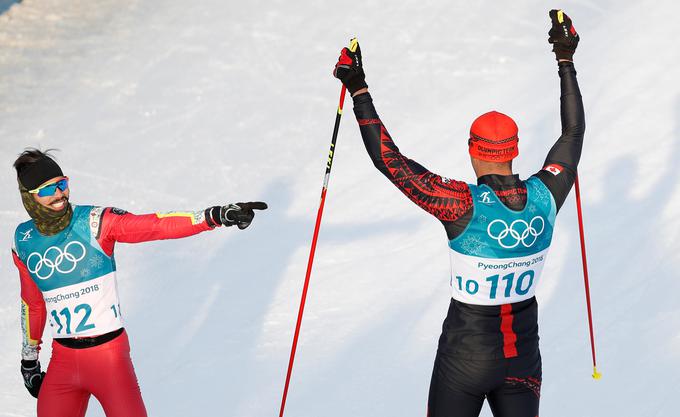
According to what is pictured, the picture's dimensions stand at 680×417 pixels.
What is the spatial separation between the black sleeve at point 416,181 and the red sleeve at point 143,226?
0.81m

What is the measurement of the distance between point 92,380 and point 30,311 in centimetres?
45

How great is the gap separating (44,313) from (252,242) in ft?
10.2

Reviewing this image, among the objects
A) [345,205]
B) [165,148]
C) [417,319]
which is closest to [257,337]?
[417,319]

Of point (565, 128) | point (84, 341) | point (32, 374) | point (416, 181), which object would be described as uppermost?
point (565, 128)

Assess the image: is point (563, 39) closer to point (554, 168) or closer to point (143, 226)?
point (554, 168)

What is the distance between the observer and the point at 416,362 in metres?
5.86

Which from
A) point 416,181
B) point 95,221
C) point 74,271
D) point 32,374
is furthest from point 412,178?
point 32,374

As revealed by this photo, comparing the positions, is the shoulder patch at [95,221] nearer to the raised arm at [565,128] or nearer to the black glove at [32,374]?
the black glove at [32,374]

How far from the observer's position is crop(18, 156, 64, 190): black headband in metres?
3.83

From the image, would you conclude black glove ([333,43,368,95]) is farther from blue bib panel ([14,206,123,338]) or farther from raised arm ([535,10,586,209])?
blue bib panel ([14,206,123,338])

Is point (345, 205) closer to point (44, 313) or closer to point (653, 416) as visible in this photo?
point (653, 416)

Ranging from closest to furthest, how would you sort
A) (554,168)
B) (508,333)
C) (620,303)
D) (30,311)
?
(508,333) < (554,168) < (30,311) < (620,303)

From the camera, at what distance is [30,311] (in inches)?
164

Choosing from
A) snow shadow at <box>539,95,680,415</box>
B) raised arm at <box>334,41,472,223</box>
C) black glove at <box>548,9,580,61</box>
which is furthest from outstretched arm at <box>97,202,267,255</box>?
snow shadow at <box>539,95,680,415</box>
